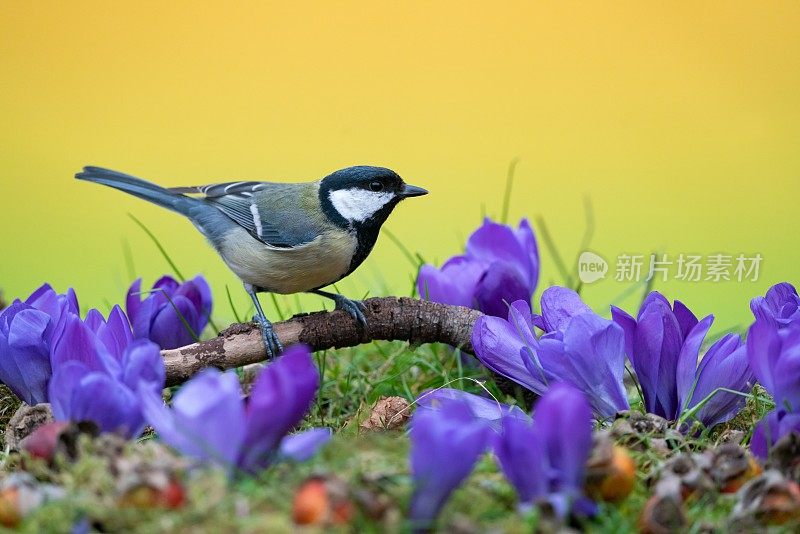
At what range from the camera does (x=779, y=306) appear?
1696 millimetres

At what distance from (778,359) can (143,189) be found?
2.31m

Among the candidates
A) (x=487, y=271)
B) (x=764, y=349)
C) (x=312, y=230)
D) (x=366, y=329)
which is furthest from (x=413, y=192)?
(x=764, y=349)

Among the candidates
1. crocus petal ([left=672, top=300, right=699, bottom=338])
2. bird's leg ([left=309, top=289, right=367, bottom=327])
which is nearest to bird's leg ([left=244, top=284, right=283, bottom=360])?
bird's leg ([left=309, top=289, right=367, bottom=327])

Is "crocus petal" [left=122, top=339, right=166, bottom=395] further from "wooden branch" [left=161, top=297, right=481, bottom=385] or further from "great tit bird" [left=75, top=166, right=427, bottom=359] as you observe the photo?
"great tit bird" [left=75, top=166, right=427, bottom=359]

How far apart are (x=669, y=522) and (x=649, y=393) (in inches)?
23.4

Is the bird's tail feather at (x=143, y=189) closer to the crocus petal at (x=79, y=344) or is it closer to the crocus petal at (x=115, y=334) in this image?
the crocus petal at (x=115, y=334)

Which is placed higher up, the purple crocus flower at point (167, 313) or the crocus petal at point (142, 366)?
the crocus petal at point (142, 366)

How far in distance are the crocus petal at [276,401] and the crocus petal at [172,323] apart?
0.98 meters

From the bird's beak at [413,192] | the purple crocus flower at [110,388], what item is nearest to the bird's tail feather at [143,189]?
the bird's beak at [413,192]

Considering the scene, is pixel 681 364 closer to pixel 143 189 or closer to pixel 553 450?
pixel 553 450

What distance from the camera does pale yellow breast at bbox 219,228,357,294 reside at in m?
2.66

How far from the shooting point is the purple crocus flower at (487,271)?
6.82ft

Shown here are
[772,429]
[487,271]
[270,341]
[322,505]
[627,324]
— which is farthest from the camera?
[487,271]

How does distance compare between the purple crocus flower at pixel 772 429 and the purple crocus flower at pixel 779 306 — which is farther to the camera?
the purple crocus flower at pixel 779 306
